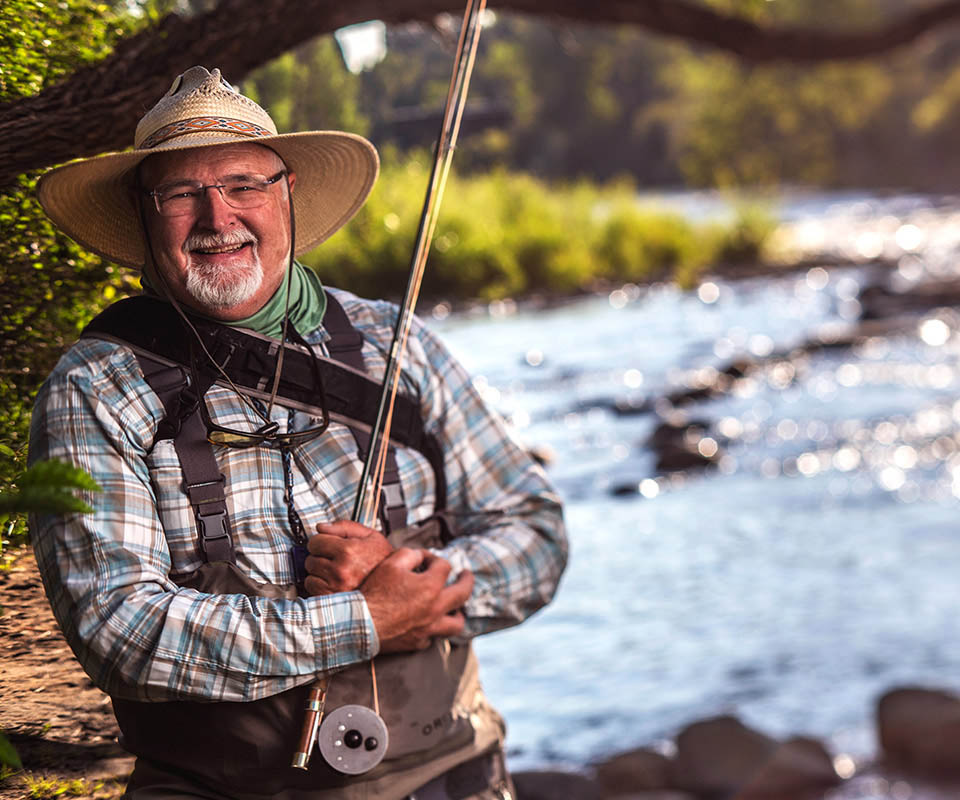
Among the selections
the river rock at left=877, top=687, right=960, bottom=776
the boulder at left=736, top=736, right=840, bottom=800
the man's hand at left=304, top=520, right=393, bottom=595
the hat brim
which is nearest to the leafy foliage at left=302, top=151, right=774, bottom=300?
the hat brim

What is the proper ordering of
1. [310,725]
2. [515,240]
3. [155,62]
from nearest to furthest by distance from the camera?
1. [310,725]
2. [155,62]
3. [515,240]

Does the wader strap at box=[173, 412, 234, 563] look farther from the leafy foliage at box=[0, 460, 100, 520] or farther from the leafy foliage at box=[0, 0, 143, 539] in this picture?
the leafy foliage at box=[0, 460, 100, 520]

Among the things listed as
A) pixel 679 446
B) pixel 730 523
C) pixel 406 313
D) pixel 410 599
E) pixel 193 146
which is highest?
pixel 193 146

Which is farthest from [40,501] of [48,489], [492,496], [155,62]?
[155,62]

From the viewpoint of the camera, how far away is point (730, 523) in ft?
29.6

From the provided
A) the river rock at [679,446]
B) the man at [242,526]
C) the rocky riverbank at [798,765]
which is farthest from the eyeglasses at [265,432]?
the river rock at [679,446]

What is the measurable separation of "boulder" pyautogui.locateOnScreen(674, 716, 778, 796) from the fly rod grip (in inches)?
141

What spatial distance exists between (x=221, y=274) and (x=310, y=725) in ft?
1.94

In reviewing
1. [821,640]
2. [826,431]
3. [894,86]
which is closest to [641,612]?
[821,640]

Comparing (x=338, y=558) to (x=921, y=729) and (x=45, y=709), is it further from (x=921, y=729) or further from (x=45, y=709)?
(x=921, y=729)

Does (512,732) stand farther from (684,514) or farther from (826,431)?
(826,431)

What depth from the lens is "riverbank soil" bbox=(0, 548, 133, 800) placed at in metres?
1.86

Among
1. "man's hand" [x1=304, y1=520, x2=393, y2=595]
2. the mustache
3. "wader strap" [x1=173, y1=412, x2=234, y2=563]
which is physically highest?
the mustache

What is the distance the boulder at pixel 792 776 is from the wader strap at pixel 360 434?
3502mm
